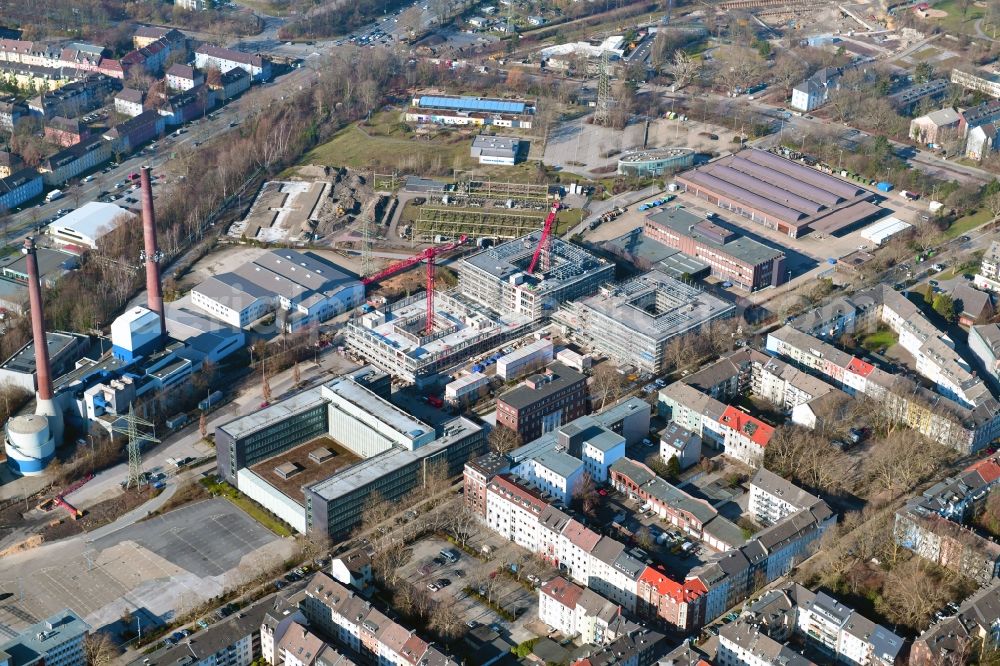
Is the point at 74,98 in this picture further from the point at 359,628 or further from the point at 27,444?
the point at 359,628

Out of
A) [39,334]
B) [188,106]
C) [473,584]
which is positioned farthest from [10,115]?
[473,584]

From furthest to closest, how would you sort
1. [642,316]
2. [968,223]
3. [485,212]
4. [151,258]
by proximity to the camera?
[485,212], [968,223], [642,316], [151,258]

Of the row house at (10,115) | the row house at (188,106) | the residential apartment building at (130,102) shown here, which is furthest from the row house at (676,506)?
the row house at (10,115)

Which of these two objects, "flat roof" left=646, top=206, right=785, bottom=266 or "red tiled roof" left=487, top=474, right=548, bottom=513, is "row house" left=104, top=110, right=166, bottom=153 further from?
"red tiled roof" left=487, top=474, right=548, bottom=513

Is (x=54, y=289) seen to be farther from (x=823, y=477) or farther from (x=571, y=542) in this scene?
(x=823, y=477)

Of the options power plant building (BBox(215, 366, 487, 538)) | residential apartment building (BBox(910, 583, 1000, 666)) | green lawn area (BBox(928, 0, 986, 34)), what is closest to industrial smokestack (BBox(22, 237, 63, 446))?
power plant building (BBox(215, 366, 487, 538))
